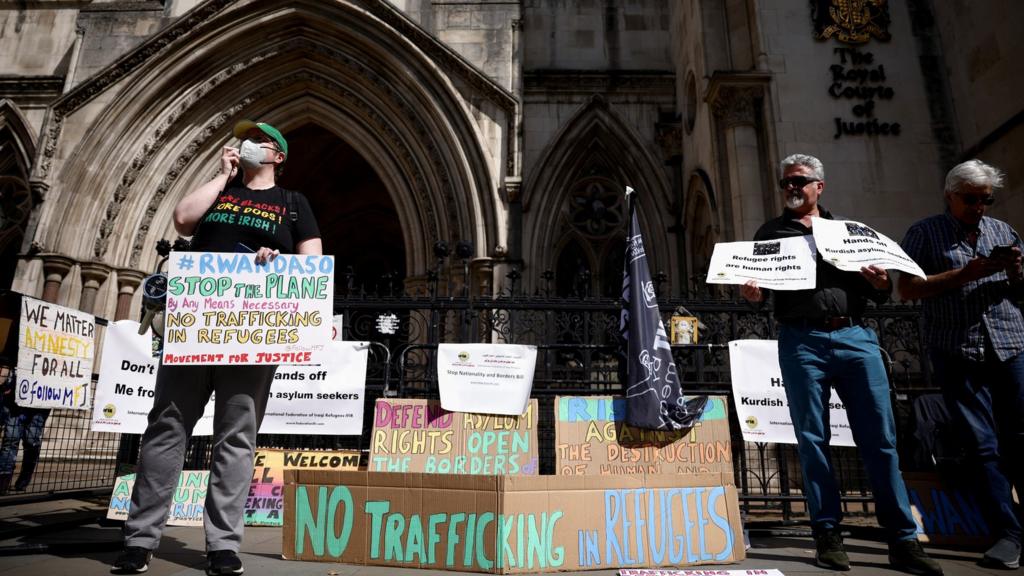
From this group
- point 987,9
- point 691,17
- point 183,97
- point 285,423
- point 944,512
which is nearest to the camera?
point 944,512

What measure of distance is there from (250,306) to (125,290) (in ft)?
35.0

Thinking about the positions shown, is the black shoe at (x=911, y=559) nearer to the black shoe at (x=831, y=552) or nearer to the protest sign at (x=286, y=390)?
the black shoe at (x=831, y=552)

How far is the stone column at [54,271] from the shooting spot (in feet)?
36.8

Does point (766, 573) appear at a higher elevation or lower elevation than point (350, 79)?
lower

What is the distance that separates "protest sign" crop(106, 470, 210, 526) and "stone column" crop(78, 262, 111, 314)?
816cm

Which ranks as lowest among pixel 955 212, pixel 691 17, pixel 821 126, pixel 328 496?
pixel 328 496

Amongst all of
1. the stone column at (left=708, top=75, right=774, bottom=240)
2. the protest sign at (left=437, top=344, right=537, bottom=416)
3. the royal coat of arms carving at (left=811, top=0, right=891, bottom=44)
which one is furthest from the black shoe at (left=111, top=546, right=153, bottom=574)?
the royal coat of arms carving at (left=811, top=0, right=891, bottom=44)

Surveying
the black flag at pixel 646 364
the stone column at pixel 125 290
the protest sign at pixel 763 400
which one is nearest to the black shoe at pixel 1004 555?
the black flag at pixel 646 364

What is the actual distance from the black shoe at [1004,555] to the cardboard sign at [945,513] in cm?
59

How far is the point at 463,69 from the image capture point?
11.9m

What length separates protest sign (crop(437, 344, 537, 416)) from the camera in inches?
175

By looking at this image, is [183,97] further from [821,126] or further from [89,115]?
[821,126]

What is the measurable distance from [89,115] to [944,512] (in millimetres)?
14750

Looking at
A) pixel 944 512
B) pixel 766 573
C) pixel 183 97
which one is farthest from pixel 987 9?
pixel 183 97
